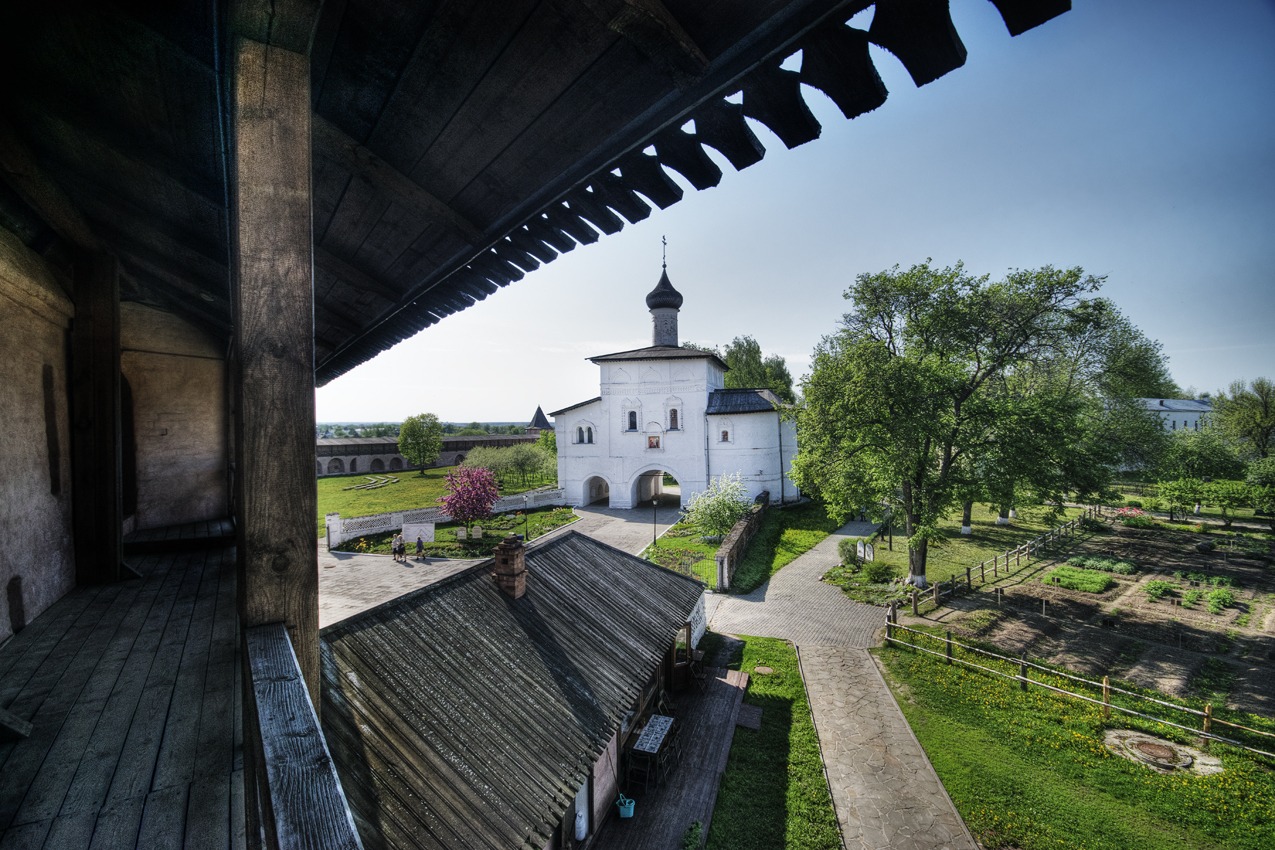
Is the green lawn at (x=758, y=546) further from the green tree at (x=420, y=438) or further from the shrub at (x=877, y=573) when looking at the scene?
the green tree at (x=420, y=438)

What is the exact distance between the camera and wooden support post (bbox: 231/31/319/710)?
1757mm

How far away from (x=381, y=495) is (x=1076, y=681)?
35.5 meters

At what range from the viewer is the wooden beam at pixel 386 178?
8.77 feet

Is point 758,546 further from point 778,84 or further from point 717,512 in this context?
point 778,84

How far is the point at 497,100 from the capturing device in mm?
2189

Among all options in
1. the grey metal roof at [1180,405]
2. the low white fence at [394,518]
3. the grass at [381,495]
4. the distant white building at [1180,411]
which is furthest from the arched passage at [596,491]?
the distant white building at [1180,411]

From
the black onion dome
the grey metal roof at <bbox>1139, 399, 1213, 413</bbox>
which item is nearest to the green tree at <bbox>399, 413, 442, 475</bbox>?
the black onion dome

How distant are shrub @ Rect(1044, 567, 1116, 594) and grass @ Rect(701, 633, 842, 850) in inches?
488

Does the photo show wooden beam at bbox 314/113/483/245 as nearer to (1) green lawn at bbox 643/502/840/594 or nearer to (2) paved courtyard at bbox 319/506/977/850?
(2) paved courtyard at bbox 319/506/977/850

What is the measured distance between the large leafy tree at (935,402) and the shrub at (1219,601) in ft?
16.2

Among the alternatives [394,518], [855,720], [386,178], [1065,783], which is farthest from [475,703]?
[394,518]

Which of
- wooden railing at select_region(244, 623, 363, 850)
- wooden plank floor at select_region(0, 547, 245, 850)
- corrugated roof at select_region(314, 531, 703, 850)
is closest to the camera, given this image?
wooden railing at select_region(244, 623, 363, 850)

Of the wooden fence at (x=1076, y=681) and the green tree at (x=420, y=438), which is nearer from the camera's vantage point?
the wooden fence at (x=1076, y=681)

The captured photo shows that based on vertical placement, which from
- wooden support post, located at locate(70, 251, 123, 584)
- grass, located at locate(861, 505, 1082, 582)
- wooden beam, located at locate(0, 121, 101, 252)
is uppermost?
wooden beam, located at locate(0, 121, 101, 252)
